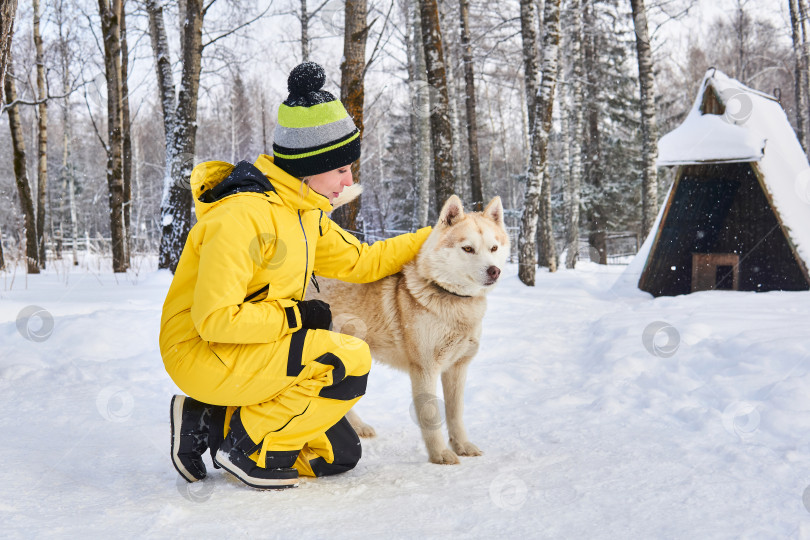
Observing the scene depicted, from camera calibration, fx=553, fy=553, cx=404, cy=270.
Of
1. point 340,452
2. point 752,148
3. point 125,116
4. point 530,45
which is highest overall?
point 125,116

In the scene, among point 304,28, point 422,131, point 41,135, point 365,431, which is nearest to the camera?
point 365,431

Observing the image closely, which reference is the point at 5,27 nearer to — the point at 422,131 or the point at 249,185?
the point at 249,185

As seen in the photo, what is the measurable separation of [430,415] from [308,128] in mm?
1501

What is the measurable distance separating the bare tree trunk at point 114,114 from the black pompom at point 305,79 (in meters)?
11.1

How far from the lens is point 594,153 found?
2130cm

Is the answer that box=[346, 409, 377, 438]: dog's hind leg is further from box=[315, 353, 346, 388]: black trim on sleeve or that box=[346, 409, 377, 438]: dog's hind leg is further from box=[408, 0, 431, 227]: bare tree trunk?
box=[408, 0, 431, 227]: bare tree trunk

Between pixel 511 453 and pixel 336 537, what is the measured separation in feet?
3.99

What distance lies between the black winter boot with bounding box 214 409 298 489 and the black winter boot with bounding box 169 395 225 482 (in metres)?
0.13

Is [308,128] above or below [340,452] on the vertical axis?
above

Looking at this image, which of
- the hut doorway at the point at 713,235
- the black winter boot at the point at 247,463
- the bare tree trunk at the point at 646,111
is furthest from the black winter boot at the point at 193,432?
the bare tree trunk at the point at 646,111

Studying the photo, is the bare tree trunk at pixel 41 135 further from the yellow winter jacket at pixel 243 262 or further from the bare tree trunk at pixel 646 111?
the yellow winter jacket at pixel 243 262

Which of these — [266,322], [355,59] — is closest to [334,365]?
[266,322]

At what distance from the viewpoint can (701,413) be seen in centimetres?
289

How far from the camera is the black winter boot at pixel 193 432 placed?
7.60 ft
